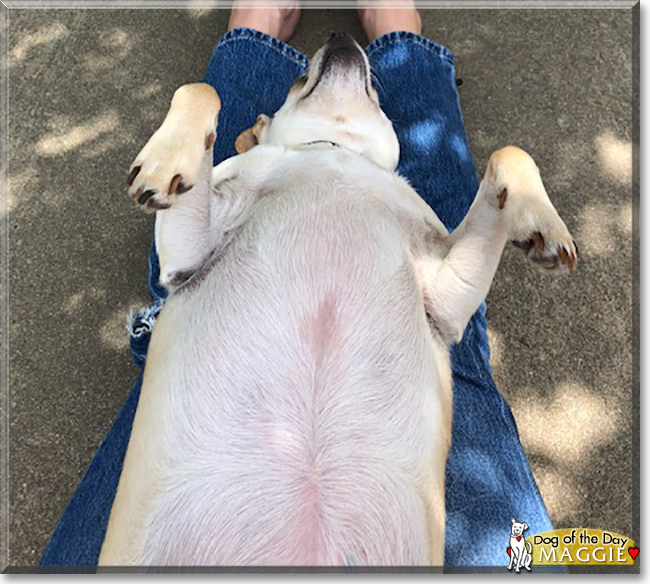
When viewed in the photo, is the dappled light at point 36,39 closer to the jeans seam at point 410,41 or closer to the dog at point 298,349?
the jeans seam at point 410,41

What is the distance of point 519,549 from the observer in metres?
1.76

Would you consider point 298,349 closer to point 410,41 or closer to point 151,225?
point 151,225

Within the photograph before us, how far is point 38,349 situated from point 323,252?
1513mm

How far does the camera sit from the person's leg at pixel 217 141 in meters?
1.81

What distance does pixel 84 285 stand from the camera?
260cm

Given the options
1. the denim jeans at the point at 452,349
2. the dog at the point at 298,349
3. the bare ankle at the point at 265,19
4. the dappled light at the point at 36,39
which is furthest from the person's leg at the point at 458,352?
the dappled light at the point at 36,39

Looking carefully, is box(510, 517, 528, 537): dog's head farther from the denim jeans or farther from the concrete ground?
the concrete ground

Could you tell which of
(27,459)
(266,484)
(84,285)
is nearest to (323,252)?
(266,484)

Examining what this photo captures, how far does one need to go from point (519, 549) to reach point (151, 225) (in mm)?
1987

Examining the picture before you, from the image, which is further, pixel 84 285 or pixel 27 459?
pixel 84 285

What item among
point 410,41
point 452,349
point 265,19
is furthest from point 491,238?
point 265,19

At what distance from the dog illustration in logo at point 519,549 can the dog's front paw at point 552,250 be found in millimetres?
809

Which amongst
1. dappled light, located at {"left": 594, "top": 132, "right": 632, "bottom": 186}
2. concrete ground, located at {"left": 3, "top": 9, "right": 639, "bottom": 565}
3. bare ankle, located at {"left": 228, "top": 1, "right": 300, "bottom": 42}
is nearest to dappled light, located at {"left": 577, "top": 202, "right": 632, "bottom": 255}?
concrete ground, located at {"left": 3, "top": 9, "right": 639, "bottom": 565}

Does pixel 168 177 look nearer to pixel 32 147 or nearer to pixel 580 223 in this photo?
pixel 32 147
